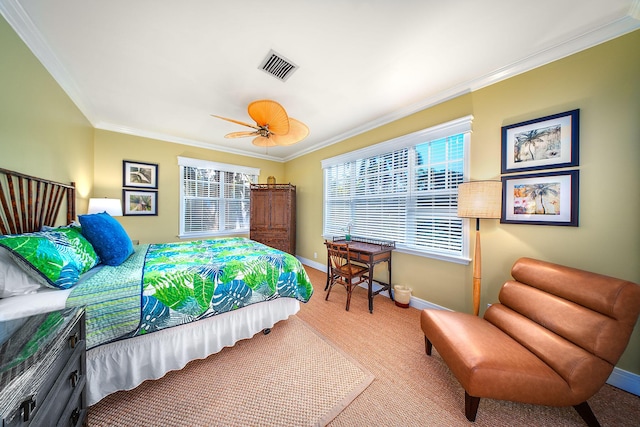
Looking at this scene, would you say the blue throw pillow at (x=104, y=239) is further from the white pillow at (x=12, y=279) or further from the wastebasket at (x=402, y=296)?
the wastebasket at (x=402, y=296)

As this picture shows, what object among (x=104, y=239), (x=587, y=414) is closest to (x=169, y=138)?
(x=104, y=239)

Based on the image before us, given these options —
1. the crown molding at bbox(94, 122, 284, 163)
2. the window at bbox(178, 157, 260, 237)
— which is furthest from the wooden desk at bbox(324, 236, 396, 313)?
the crown molding at bbox(94, 122, 284, 163)

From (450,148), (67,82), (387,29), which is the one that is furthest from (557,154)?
(67,82)

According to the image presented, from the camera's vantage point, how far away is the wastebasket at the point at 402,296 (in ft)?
8.89

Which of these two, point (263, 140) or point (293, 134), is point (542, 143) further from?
point (263, 140)

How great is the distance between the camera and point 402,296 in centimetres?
272

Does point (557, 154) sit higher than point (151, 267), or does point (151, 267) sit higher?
point (557, 154)

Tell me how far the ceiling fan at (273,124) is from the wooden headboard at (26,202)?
1701 mm

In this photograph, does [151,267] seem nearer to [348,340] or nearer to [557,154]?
[348,340]

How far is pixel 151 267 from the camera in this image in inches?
69.5

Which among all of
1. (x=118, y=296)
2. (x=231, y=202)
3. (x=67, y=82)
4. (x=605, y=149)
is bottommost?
(x=118, y=296)

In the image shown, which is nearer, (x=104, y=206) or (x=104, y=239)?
(x=104, y=239)

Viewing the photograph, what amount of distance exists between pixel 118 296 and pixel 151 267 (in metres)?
0.42

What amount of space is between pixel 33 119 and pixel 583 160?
192 inches
